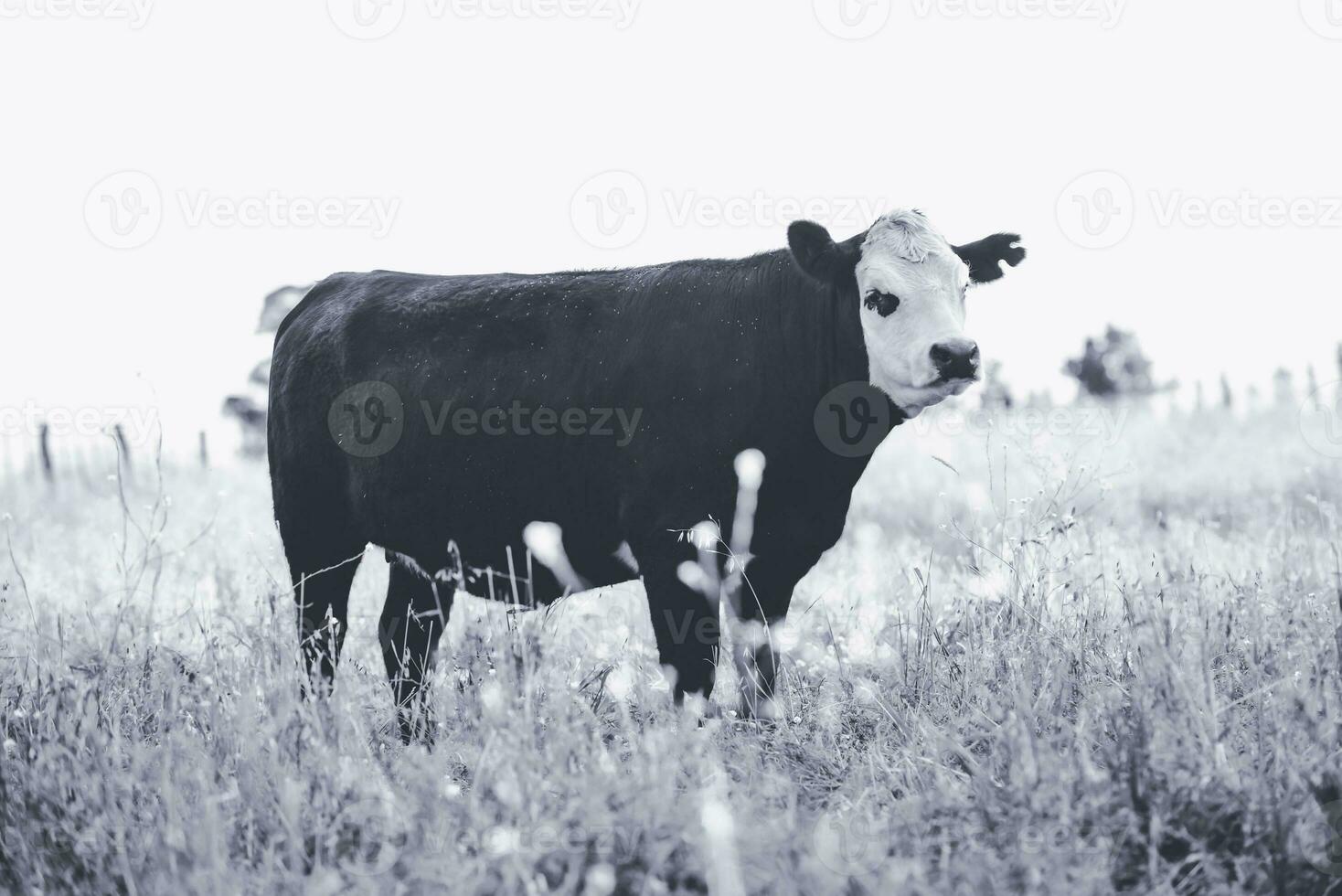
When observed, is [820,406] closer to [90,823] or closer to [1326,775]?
[1326,775]

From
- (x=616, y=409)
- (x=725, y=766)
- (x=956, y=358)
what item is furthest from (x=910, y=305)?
(x=725, y=766)

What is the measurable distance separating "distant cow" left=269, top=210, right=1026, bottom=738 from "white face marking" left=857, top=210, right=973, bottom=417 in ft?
0.03

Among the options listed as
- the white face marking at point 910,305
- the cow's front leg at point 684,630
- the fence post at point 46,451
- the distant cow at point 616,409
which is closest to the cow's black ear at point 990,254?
the distant cow at point 616,409

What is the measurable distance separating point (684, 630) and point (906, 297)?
5.04 ft

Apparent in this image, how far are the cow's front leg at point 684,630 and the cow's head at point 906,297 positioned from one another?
1.09 meters

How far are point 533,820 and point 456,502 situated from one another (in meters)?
2.41

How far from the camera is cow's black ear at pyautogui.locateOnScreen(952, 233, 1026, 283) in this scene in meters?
4.84

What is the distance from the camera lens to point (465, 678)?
3504 mm

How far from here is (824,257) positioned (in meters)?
4.47

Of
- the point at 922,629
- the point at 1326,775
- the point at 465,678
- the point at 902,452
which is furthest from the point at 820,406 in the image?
the point at 902,452

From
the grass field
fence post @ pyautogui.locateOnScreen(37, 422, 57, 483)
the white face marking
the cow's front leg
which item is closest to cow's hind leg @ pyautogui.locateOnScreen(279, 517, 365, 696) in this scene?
the grass field

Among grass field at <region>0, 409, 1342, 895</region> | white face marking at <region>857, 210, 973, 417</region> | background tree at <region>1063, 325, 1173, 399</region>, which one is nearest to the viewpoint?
grass field at <region>0, 409, 1342, 895</region>

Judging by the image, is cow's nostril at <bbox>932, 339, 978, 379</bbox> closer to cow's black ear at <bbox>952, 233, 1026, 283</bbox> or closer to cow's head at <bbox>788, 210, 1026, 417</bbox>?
cow's head at <bbox>788, 210, 1026, 417</bbox>

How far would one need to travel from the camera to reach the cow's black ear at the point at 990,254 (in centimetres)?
484
